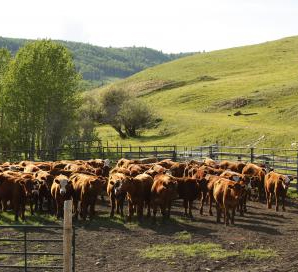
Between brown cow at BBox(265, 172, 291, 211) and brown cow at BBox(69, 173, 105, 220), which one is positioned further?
brown cow at BBox(265, 172, 291, 211)

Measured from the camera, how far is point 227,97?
243 ft

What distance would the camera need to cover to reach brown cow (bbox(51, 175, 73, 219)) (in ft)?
53.8

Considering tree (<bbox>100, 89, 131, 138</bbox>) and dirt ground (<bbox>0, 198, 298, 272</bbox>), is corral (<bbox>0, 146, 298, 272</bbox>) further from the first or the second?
tree (<bbox>100, 89, 131, 138</bbox>)

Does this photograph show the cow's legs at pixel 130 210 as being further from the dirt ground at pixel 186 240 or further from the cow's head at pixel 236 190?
the cow's head at pixel 236 190

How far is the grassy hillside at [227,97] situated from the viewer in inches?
2059

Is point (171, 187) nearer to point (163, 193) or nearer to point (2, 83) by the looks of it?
point (163, 193)

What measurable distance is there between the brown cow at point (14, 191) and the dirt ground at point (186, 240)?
6.65 ft

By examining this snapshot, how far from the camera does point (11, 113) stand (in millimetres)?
42000

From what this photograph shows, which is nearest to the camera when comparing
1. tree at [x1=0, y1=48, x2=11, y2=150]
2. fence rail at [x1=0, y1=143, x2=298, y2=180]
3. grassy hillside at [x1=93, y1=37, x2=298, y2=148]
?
fence rail at [x1=0, y1=143, x2=298, y2=180]

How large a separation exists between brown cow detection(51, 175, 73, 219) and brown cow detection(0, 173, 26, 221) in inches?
40.5

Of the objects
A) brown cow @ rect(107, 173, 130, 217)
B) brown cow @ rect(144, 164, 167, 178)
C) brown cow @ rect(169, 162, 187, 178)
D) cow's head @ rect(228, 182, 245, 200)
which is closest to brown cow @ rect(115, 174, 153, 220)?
brown cow @ rect(107, 173, 130, 217)


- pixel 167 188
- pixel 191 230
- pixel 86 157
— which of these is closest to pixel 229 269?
pixel 191 230

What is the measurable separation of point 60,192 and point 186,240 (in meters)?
4.65

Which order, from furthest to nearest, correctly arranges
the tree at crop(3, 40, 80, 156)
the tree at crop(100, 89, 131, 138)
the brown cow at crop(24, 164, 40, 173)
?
the tree at crop(100, 89, 131, 138)
the tree at crop(3, 40, 80, 156)
the brown cow at crop(24, 164, 40, 173)
